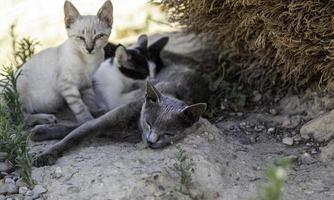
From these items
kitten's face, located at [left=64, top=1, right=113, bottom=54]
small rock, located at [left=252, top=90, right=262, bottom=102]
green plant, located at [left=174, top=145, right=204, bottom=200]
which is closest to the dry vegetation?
small rock, located at [left=252, top=90, right=262, bottom=102]

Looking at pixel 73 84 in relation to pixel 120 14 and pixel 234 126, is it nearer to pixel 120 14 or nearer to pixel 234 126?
pixel 234 126

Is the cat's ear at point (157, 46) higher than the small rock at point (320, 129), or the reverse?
the cat's ear at point (157, 46)

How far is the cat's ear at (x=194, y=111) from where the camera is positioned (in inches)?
135

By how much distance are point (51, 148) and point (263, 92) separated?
1745 millimetres

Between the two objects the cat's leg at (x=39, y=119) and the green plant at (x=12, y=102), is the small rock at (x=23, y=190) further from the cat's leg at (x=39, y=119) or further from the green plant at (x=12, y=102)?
the cat's leg at (x=39, y=119)

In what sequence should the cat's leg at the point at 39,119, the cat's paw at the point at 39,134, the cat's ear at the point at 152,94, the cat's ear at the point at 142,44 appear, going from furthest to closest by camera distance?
the cat's ear at the point at 142,44, the cat's leg at the point at 39,119, the cat's paw at the point at 39,134, the cat's ear at the point at 152,94

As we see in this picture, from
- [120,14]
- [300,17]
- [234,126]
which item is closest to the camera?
[300,17]

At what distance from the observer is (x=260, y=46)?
12.8 ft

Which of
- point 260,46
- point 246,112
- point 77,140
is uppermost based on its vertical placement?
point 260,46

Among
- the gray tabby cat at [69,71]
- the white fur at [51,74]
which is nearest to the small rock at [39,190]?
the gray tabby cat at [69,71]

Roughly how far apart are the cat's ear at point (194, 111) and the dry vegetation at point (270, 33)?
0.63 meters

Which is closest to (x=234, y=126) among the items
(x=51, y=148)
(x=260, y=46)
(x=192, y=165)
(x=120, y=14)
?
(x=260, y=46)

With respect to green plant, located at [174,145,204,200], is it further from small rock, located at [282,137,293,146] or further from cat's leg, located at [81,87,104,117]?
cat's leg, located at [81,87,104,117]

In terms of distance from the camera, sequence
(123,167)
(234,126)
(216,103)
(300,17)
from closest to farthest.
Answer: (123,167) < (300,17) < (234,126) < (216,103)
